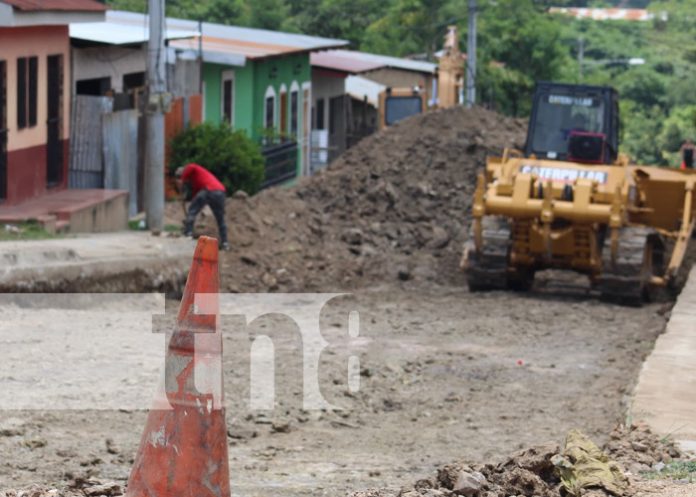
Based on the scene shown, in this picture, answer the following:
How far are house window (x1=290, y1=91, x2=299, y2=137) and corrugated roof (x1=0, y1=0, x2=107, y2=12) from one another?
15.0 m

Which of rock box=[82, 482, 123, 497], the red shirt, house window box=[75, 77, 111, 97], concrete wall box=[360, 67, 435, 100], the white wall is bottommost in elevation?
rock box=[82, 482, 123, 497]

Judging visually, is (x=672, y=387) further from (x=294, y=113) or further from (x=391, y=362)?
(x=294, y=113)

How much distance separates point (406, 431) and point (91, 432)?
2.50m

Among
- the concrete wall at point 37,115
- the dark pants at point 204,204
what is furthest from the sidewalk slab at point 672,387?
the concrete wall at point 37,115

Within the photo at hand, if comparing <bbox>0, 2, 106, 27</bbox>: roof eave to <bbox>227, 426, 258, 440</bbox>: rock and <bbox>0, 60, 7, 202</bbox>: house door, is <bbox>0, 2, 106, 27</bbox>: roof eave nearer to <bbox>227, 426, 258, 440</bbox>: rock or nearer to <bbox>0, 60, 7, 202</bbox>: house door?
<bbox>0, 60, 7, 202</bbox>: house door

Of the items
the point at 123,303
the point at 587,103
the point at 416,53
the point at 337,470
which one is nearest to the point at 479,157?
the point at 587,103

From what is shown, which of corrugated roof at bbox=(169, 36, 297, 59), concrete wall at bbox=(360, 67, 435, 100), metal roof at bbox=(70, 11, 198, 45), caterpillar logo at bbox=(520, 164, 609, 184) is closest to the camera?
caterpillar logo at bbox=(520, 164, 609, 184)

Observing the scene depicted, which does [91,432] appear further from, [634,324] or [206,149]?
[206,149]

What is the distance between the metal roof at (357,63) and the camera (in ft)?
135

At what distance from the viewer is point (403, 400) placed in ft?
40.5

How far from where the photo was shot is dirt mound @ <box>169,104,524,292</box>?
21250 millimetres

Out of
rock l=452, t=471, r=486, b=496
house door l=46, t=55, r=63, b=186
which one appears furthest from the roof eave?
rock l=452, t=471, r=486, b=496

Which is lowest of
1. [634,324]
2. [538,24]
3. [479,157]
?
[634,324]

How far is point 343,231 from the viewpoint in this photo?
23656 millimetres
